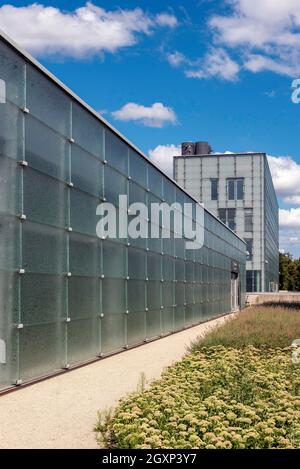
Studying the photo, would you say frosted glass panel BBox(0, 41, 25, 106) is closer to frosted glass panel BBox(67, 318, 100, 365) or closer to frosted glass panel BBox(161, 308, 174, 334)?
frosted glass panel BBox(67, 318, 100, 365)

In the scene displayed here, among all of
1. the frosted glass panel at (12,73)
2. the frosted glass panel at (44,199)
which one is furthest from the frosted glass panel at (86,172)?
the frosted glass panel at (12,73)

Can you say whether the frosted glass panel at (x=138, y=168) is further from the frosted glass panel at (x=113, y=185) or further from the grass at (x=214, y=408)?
the grass at (x=214, y=408)

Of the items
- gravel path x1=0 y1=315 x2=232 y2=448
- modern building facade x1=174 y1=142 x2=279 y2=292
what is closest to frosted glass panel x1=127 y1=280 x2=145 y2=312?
gravel path x1=0 y1=315 x2=232 y2=448

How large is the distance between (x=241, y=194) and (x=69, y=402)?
2924 inches

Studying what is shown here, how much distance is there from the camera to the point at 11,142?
11.8 m

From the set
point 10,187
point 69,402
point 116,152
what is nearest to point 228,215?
point 116,152

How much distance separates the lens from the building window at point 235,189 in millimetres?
82938

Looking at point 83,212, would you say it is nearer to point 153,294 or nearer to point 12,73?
point 12,73

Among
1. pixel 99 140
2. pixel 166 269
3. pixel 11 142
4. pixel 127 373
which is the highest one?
pixel 99 140

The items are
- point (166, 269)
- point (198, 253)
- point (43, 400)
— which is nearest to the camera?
point (43, 400)

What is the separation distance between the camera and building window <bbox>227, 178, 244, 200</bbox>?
272ft

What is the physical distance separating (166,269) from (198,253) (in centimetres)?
761
